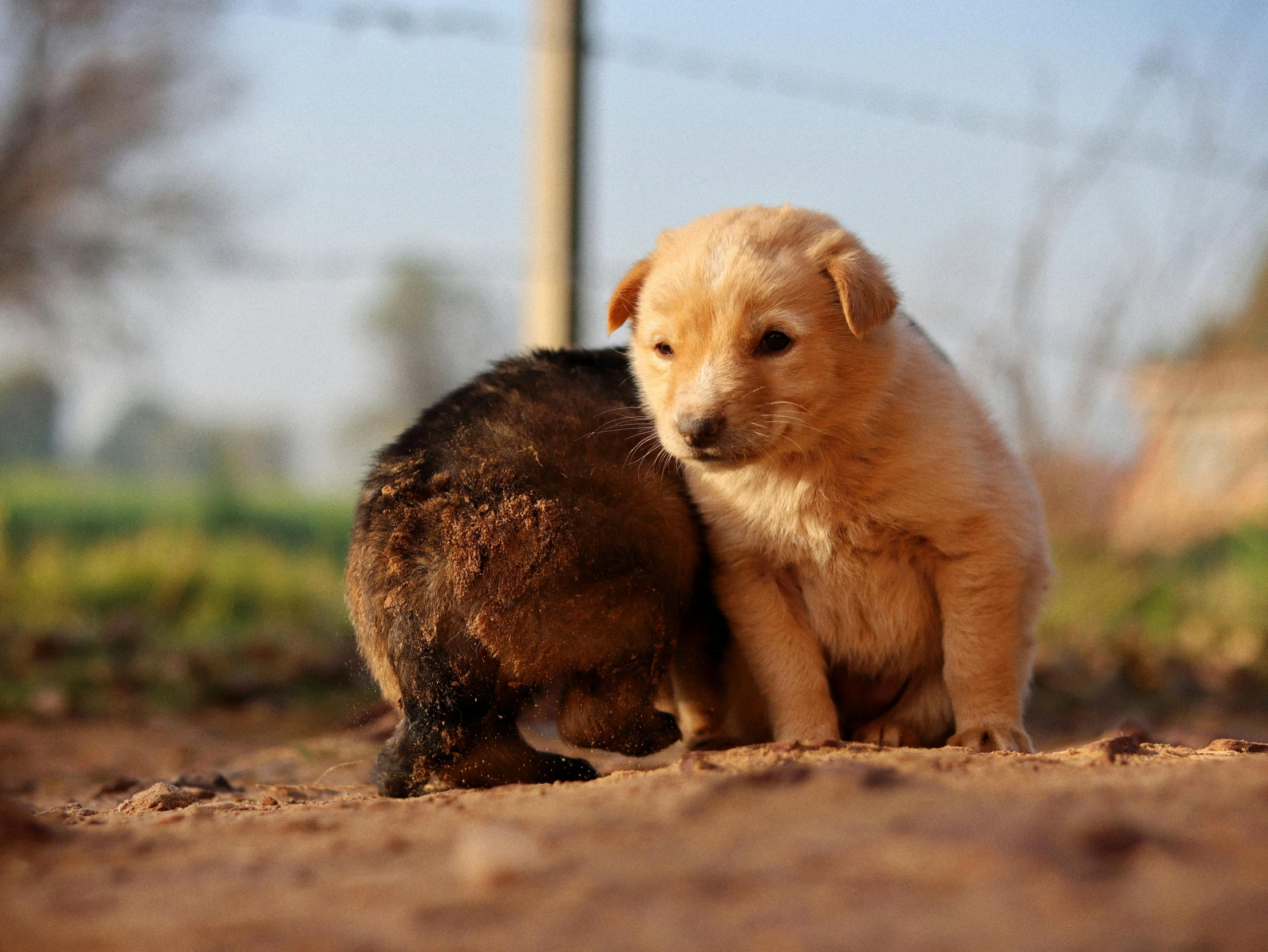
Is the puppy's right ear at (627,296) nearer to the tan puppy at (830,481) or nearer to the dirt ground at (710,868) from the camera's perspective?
the tan puppy at (830,481)

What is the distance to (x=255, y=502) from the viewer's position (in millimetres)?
10734

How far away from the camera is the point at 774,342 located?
3502 mm

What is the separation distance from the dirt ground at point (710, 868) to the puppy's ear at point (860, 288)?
1388mm

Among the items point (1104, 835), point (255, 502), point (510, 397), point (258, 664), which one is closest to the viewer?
point (1104, 835)

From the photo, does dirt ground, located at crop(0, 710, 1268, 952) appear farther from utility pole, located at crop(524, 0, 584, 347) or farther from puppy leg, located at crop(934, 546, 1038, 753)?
utility pole, located at crop(524, 0, 584, 347)

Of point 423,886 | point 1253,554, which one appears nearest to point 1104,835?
point 423,886

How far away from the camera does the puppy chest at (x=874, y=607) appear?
3670mm

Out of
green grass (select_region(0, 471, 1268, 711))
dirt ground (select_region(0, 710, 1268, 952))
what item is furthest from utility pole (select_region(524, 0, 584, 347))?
dirt ground (select_region(0, 710, 1268, 952))

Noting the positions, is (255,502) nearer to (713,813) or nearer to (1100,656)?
(1100,656)

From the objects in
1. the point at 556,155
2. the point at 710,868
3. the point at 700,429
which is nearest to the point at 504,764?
the point at 700,429

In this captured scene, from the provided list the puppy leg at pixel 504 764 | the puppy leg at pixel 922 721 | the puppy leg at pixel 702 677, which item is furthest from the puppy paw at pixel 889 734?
the puppy leg at pixel 504 764

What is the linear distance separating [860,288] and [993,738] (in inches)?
56.3

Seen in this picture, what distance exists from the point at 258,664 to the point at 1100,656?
6225 millimetres

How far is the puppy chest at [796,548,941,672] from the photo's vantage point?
144 inches
